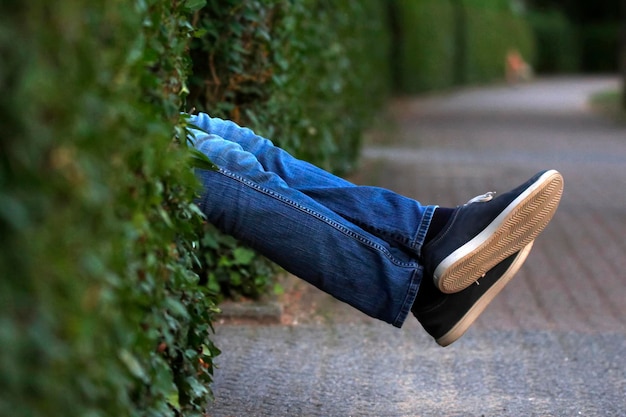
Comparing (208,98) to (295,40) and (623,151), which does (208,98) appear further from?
(623,151)

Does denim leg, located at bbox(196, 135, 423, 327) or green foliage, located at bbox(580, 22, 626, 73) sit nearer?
denim leg, located at bbox(196, 135, 423, 327)

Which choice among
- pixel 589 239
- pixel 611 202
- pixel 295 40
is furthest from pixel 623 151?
pixel 295 40

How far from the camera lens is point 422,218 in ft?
11.6

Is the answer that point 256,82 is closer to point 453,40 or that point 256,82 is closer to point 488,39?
→ point 453,40

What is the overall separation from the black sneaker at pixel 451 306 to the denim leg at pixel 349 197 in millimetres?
176

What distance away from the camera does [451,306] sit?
357cm

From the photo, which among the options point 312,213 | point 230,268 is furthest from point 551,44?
point 312,213

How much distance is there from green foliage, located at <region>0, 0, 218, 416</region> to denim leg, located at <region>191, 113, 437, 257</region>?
1079mm

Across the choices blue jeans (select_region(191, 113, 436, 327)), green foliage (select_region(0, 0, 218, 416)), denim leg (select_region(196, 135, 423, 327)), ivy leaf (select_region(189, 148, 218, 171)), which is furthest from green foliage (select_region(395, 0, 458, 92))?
green foliage (select_region(0, 0, 218, 416))

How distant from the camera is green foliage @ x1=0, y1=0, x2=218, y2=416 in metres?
1.73

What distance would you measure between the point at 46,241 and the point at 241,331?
299 cm

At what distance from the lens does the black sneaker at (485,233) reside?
11.3ft

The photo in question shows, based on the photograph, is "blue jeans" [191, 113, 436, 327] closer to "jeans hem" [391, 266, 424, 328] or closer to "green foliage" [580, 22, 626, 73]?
"jeans hem" [391, 266, 424, 328]

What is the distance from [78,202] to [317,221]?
5.18ft
